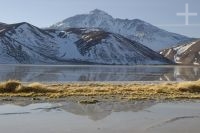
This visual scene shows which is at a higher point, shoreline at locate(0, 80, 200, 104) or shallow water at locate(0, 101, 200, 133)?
shallow water at locate(0, 101, 200, 133)

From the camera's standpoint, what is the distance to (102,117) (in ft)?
67.4

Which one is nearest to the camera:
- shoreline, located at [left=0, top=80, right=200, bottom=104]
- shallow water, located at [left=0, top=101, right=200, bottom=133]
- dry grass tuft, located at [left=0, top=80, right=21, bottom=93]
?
shallow water, located at [left=0, top=101, right=200, bottom=133]

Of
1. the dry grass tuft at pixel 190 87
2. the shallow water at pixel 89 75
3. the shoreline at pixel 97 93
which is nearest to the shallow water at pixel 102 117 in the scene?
the shoreline at pixel 97 93

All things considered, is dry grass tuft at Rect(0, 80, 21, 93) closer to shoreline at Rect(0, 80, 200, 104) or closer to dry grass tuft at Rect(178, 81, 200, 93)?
shoreline at Rect(0, 80, 200, 104)

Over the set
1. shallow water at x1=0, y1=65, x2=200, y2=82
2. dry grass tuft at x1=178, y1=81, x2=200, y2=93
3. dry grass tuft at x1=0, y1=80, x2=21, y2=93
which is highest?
dry grass tuft at x1=0, y1=80, x2=21, y2=93

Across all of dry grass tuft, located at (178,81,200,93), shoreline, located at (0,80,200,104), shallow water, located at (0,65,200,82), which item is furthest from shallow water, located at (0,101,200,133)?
shallow water, located at (0,65,200,82)

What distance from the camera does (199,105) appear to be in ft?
88.4

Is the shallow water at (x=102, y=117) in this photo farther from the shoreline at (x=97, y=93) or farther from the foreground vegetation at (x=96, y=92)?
the foreground vegetation at (x=96, y=92)

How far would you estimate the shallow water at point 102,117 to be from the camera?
1691 centimetres

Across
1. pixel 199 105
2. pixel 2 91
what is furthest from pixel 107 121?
pixel 2 91

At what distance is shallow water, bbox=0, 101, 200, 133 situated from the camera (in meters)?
16.9

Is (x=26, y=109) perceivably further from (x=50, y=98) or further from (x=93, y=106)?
(x=50, y=98)

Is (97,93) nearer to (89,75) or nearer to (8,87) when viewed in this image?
(8,87)

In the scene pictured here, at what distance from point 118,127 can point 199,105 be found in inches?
436
